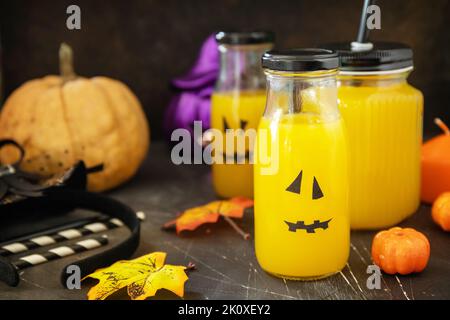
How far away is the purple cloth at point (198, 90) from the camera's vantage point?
4.76 feet

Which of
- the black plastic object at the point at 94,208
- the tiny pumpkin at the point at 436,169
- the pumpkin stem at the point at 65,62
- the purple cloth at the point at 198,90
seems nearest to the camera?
the black plastic object at the point at 94,208

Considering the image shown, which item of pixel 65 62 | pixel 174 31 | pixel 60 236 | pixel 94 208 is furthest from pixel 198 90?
pixel 60 236

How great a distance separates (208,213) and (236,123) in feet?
0.55

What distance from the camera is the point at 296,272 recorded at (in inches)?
35.6

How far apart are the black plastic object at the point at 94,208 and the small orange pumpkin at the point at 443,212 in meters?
0.45

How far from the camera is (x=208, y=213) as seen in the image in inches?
43.4

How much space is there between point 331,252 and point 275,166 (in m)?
0.13

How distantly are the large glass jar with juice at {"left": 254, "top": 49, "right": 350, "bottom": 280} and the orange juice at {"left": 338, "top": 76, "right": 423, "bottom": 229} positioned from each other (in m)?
0.14

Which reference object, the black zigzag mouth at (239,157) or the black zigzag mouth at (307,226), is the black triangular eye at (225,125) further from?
the black zigzag mouth at (307,226)

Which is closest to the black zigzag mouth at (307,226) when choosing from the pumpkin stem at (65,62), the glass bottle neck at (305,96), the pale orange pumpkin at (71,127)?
the glass bottle neck at (305,96)

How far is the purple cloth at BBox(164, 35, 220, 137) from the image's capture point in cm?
145

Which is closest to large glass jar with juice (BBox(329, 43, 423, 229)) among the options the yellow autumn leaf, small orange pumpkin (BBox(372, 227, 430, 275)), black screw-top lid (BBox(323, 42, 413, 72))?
black screw-top lid (BBox(323, 42, 413, 72))
